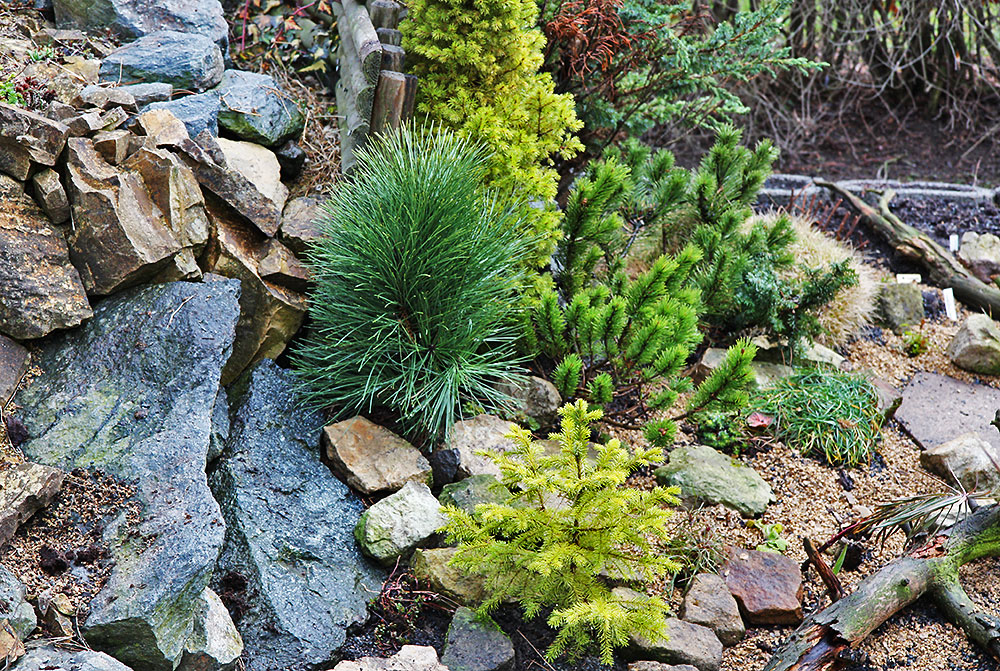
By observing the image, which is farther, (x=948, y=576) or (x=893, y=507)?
(x=893, y=507)

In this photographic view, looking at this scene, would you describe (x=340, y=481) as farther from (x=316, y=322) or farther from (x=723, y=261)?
(x=723, y=261)

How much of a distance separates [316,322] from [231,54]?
211 centimetres

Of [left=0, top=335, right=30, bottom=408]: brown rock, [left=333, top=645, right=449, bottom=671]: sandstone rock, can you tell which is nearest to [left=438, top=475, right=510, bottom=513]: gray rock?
[left=333, top=645, right=449, bottom=671]: sandstone rock

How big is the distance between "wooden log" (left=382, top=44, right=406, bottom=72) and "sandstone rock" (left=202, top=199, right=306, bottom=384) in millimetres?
1157

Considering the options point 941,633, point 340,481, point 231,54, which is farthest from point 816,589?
point 231,54

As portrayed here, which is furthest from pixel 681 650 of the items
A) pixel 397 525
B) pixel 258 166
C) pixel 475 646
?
pixel 258 166

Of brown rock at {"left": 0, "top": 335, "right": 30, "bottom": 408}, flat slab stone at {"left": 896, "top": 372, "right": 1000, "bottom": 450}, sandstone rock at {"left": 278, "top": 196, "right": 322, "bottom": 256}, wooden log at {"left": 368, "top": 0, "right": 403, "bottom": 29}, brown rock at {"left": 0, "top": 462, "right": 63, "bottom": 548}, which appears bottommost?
flat slab stone at {"left": 896, "top": 372, "right": 1000, "bottom": 450}

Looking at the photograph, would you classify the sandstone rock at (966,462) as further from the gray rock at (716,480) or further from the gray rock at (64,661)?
the gray rock at (64,661)

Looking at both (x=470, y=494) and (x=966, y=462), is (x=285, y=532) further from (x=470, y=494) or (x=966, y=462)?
(x=966, y=462)

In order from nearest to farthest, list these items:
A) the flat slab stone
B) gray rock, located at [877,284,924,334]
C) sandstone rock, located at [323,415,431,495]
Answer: sandstone rock, located at [323,415,431,495]
the flat slab stone
gray rock, located at [877,284,924,334]

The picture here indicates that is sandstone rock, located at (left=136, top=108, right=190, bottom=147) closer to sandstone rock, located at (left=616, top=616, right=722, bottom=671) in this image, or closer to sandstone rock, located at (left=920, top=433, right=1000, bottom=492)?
sandstone rock, located at (left=616, top=616, right=722, bottom=671)

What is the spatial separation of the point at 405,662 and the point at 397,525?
0.62m

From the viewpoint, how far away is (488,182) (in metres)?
4.36

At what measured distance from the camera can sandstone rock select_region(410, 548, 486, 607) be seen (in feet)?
10.8
